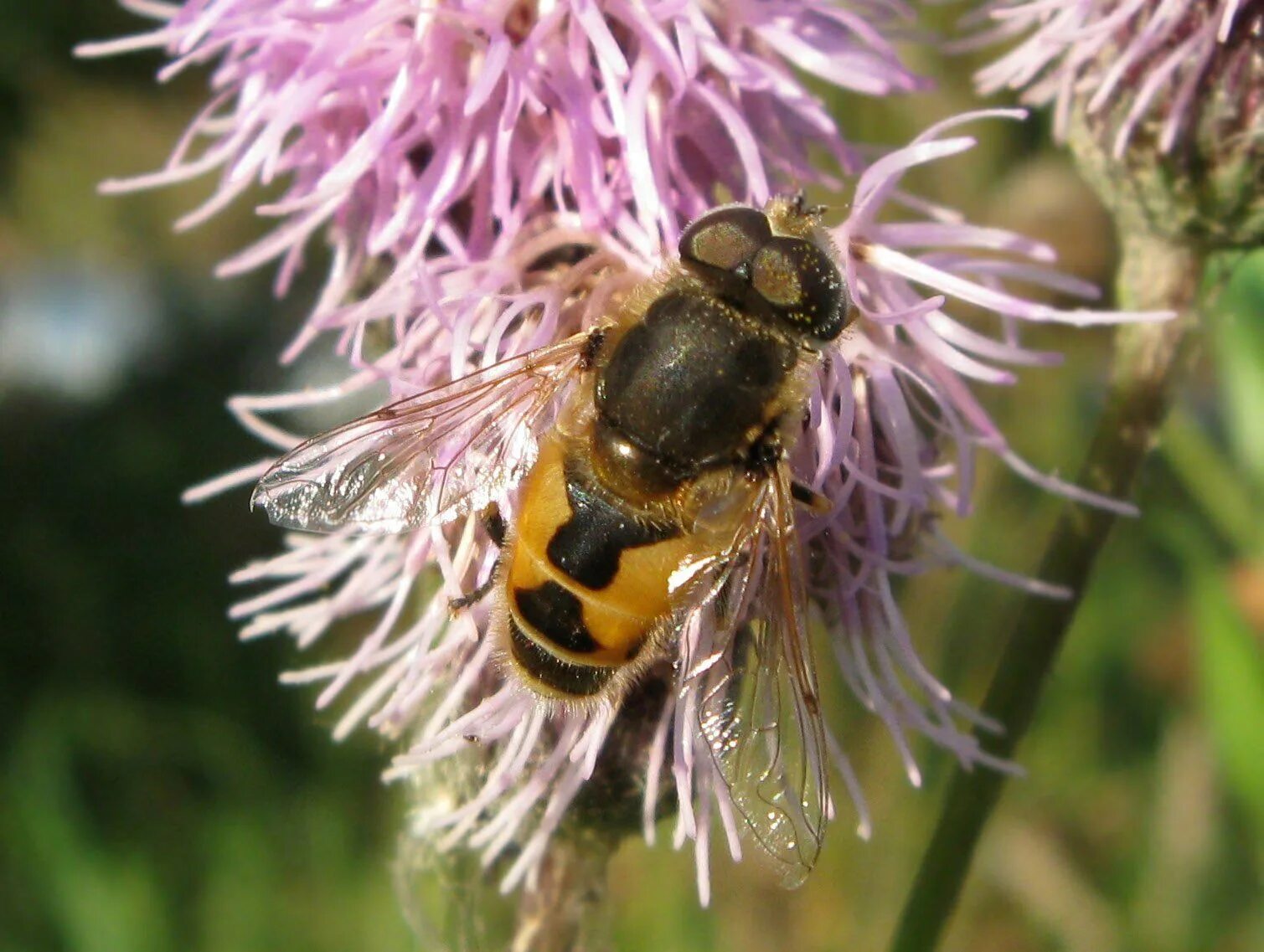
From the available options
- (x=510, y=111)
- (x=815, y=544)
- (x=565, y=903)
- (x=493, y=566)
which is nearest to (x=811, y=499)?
(x=815, y=544)

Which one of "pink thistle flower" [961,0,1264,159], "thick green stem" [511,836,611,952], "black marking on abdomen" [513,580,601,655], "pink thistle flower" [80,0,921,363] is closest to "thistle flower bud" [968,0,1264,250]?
"pink thistle flower" [961,0,1264,159]

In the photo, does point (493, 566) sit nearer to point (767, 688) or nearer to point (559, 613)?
point (559, 613)

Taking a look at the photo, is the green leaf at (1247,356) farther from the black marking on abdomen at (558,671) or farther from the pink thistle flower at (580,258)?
the black marking on abdomen at (558,671)

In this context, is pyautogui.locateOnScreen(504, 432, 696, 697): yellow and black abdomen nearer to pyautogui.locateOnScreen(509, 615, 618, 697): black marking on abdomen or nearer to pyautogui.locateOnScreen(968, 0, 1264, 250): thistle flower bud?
pyautogui.locateOnScreen(509, 615, 618, 697): black marking on abdomen

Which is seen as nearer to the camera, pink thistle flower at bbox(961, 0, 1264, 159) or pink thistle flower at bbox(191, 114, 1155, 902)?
pink thistle flower at bbox(191, 114, 1155, 902)

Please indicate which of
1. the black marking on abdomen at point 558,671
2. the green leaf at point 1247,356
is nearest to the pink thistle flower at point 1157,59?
the green leaf at point 1247,356

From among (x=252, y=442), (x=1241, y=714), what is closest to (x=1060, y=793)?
(x=1241, y=714)
